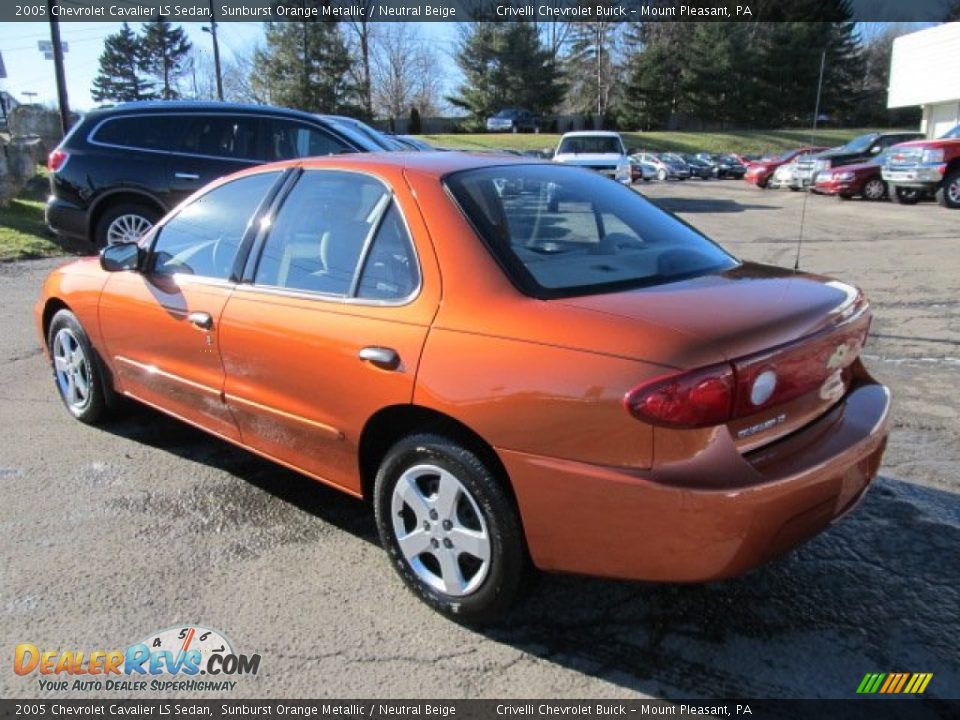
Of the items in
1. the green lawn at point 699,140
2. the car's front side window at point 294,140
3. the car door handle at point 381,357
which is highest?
the green lawn at point 699,140

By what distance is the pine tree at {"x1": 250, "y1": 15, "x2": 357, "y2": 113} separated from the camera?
5647 cm

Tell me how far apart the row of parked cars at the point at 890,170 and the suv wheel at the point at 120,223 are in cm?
993

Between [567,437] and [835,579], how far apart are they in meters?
1.43

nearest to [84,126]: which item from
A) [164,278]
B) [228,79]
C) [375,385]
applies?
[164,278]

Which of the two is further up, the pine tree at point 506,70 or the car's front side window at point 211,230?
the pine tree at point 506,70

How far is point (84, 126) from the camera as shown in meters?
8.85

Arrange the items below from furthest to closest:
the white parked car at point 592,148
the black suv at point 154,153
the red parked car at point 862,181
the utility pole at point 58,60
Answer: the red parked car at point 862,181
the white parked car at point 592,148
the utility pole at point 58,60
the black suv at point 154,153

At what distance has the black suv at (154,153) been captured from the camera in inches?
342

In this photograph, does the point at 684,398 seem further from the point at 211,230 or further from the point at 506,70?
the point at 506,70

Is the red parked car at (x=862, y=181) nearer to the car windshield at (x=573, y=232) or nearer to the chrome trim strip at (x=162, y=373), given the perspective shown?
the car windshield at (x=573, y=232)

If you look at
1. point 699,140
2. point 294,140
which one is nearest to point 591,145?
point 294,140

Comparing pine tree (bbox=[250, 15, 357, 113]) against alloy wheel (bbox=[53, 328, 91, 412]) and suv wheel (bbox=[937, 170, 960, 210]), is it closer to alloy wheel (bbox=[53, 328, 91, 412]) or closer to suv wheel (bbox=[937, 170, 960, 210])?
suv wheel (bbox=[937, 170, 960, 210])

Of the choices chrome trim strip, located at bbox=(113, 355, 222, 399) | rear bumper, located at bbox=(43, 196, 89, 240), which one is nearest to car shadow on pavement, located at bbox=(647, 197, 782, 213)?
→ rear bumper, located at bbox=(43, 196, 89, 240)

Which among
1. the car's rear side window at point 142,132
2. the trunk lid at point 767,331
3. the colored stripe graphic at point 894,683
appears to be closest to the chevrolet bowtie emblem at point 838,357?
the trunk lid at point 767,331
